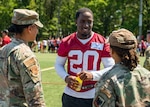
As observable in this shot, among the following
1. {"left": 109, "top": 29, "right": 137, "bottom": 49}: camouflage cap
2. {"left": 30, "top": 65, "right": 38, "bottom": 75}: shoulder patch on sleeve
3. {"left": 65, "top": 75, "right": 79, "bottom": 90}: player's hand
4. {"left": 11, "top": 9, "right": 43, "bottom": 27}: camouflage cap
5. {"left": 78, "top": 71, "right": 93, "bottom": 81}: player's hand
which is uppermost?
{"left": 11, "top": 9, "right": 43, "bottom": 27}: camouflage cap

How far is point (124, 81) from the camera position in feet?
10.9

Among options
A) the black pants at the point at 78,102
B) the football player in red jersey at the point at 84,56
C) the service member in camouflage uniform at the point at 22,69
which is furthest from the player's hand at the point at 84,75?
the service member in camouflage uniform at the point at 22,69

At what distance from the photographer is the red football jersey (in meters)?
4.94

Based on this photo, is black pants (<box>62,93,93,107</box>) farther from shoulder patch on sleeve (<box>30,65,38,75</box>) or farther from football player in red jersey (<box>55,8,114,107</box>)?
shoulder patch on sleeve (<box>30,65,38,75</box>)

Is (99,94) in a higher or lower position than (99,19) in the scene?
higher

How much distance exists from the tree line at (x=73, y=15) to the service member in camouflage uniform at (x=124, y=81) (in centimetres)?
5208

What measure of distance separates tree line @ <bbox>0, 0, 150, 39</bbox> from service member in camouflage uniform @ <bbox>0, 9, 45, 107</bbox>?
169 feet

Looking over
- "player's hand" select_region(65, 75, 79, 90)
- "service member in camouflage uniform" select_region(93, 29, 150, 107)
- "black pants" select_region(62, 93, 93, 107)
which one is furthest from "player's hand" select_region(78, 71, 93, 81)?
"service member in camouflage uniform" select_region(93, 29, 150, 107)

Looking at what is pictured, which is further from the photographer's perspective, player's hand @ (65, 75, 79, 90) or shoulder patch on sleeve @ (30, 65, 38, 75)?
player's hand @ (65, 75, 79, 90)

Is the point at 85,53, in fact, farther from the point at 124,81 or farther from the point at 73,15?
the point at 73,15

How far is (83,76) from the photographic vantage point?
4531 millimetres

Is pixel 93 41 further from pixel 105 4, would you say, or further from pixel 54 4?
pixel 54 4

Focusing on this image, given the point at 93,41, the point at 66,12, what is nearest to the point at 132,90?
the point at 93,41

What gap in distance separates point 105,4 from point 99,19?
2490 millimetres
